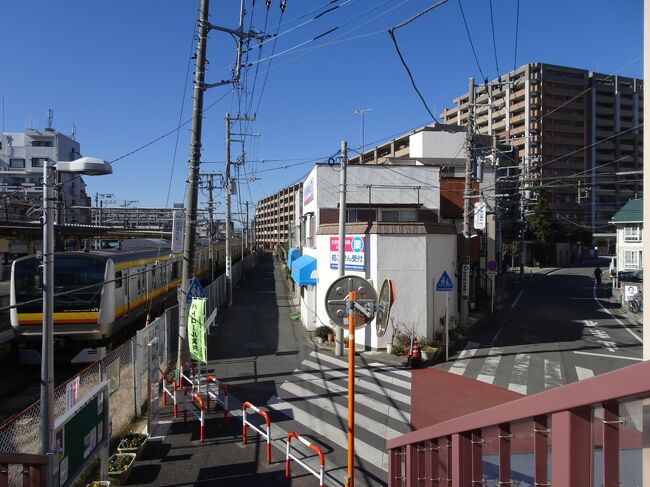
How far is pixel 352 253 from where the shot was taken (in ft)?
50.6

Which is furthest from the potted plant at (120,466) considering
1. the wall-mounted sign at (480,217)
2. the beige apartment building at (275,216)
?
the beige apartment building at (275,216)

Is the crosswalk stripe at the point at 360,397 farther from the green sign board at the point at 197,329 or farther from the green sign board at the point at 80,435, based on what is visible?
the green sign board at the point at 80,435

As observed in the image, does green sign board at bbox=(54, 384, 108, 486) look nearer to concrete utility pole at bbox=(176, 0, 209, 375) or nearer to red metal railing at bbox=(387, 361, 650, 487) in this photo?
red metal railing at bbox=(387, 361, 650, 487)

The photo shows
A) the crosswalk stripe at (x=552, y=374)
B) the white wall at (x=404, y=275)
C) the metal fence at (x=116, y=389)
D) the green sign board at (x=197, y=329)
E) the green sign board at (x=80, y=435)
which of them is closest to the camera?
the green sign board at (x=80, y=435)

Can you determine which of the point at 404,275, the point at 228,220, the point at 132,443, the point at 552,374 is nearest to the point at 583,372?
the point at 552,374

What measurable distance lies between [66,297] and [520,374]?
11.8 m

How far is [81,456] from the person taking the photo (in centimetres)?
578

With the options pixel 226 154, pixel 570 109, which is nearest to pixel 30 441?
pixel 226 154

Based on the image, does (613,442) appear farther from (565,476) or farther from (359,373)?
(359,373)

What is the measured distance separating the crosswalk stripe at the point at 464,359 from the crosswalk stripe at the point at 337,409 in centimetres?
390

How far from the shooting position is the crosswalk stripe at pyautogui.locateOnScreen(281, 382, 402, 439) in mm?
8969

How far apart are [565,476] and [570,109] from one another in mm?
79324

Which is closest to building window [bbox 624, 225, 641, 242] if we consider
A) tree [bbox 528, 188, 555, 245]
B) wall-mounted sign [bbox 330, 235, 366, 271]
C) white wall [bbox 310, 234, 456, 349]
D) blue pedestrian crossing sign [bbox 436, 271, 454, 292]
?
tree [bbox 528, 188, 555, 245]

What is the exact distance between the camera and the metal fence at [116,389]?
6.16m
